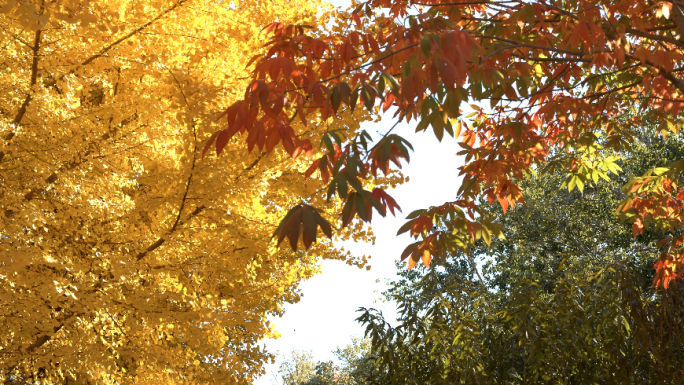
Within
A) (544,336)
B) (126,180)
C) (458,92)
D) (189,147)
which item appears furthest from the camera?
(126,180)

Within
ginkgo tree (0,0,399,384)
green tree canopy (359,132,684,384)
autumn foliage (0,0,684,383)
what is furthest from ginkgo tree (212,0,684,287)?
ginkgo tree (0,0,399,384)

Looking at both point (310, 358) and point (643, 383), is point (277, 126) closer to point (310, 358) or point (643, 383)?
point (643, 383)

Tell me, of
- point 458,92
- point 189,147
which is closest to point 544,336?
point 458,92

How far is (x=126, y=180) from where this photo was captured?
6.22 meters

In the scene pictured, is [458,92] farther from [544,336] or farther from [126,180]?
[126,180]

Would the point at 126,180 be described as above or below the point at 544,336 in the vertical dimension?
above

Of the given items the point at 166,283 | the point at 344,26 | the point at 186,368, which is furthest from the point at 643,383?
the point at 344,26

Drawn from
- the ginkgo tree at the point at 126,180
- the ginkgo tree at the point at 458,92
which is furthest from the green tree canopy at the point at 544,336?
the ginkgo tree at the point at 126,180

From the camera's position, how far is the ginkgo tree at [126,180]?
5.30m

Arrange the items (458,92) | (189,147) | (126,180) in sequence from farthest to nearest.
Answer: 1. (126,180)
2. (189,147)
3. (458,92)

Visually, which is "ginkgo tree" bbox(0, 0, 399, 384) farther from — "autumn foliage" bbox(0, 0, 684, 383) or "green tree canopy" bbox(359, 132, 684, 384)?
"green tree canopy" bbox(359, 132, 684, 384)

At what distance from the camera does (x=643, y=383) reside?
373cm

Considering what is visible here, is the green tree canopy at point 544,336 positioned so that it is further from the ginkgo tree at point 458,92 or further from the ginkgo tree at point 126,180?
the ginkgo tree at point 126,180

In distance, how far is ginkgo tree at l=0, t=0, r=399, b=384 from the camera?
530 cm
